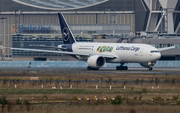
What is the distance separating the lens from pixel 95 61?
61.0m

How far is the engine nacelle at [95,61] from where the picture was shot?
6122 cm

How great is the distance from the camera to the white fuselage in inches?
2356

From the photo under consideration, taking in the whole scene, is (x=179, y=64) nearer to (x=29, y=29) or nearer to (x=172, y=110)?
(x=172, y=110)

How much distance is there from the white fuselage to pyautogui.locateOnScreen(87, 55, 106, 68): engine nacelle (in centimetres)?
128

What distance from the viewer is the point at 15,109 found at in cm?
2286

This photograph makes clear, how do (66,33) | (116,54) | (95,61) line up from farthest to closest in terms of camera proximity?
(66,33), (116,54), (95,61)

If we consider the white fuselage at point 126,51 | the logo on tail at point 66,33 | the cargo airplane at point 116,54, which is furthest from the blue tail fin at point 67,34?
the white fuselage at point 126,51

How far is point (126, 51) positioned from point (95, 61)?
555 centimetres

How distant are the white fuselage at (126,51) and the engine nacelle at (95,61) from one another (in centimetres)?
128

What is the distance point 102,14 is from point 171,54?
2958 inches

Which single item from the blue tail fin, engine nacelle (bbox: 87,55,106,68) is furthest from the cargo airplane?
the blue tail fin

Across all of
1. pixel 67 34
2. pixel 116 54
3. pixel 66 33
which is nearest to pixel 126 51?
pixel 116 54

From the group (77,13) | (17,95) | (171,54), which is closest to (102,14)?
(77,13)

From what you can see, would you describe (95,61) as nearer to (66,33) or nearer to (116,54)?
(116,54)
